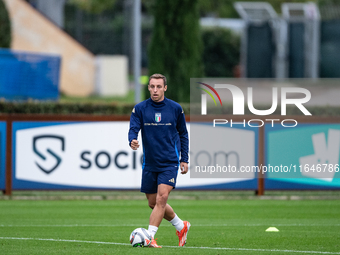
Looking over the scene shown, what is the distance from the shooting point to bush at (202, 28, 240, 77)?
44000 mm

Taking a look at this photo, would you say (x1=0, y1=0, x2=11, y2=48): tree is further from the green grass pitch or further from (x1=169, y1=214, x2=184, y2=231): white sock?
(x1=169, y1=214, x2=184, y2=231): white sock

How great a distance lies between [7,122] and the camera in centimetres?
1494

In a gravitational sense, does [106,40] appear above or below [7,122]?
above

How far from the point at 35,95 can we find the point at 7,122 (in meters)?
9.70

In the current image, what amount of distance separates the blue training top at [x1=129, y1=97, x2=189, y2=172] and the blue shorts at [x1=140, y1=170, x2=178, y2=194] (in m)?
0.06

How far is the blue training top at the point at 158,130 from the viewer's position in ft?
26.8

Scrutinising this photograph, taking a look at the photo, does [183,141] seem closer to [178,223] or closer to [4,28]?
[178,223]

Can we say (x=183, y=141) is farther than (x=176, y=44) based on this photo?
No

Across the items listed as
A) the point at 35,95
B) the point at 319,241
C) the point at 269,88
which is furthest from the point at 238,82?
the point at 319,241

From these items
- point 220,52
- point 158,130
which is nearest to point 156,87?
point 158,130

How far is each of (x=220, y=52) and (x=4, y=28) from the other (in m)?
22.1

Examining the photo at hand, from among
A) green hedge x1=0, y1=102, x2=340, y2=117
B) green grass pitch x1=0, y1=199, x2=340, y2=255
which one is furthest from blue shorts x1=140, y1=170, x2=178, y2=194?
green hedge x1=0, y1=102, x2=340, y2=117

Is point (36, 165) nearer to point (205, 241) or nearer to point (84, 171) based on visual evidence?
point (84, 171)

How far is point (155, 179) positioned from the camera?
8.30 m
